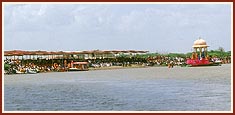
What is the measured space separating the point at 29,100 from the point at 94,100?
1.34 m

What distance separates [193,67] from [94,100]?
2116 centimetres

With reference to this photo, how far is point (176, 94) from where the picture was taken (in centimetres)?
1060

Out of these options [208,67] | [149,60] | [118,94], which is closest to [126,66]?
[149,60]

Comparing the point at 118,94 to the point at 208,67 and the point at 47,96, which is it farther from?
the point at 208,67

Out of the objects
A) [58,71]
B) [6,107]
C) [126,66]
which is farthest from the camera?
[126,66]

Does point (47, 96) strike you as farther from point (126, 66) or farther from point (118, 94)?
point (126, 66)

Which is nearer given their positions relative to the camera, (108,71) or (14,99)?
(14,99)

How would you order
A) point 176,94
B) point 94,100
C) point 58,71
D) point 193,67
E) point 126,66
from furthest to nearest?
point 193,67
point 126,66
point 58,71
point 176,94
point 94,100

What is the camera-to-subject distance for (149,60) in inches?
1031

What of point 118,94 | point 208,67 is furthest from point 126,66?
point 118,94

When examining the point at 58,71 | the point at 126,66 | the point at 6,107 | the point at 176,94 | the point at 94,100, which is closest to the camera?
the point at 6,107

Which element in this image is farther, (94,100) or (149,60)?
(149,60)

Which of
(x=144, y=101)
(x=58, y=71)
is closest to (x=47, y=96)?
(x=144, y=101)

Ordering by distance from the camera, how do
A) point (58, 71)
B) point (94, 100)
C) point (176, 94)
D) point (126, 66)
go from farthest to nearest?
point (126, 66) < point (58, 71) < point (176, 94) < point (94, 100)
